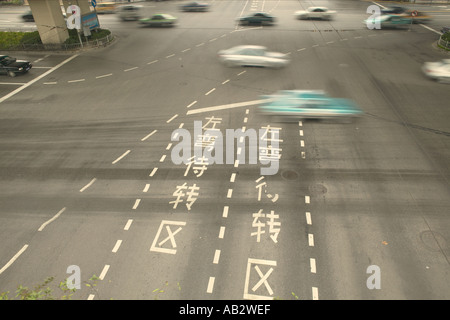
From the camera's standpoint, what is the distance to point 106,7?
44812 millimetres

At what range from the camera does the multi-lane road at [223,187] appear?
1018cm

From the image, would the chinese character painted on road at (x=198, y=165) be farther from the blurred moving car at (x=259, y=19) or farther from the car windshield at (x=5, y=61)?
the blurred moving car at (x=259, y=19)

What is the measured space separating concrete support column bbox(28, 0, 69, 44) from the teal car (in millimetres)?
25004

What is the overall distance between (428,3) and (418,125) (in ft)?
120

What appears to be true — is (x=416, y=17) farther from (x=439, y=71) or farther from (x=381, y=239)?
(x=381, y=239)

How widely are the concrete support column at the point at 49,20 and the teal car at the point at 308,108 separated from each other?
25004 millimetres

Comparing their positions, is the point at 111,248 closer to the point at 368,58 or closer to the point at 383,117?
the point at 383,117

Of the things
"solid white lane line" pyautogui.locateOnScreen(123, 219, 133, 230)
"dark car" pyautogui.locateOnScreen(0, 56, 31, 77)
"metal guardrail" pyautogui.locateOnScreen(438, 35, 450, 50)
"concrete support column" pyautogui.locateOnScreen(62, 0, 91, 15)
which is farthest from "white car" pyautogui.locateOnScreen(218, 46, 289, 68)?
"concrete support column" pyautogui.locateOnScreen(62, 0, 91, 15)

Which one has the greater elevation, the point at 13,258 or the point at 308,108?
the point at 308,108

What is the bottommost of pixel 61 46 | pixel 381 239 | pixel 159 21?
pixel 381 239

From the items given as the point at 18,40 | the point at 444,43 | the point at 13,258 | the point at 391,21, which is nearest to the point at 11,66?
the point at 18,40

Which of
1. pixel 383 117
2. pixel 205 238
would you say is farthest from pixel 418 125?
pixel 205 238

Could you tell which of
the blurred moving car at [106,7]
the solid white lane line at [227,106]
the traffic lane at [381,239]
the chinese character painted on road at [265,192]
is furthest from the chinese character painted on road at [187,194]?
the blurred moving car at [106,7]

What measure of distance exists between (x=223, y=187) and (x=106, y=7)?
4406 centimetres
